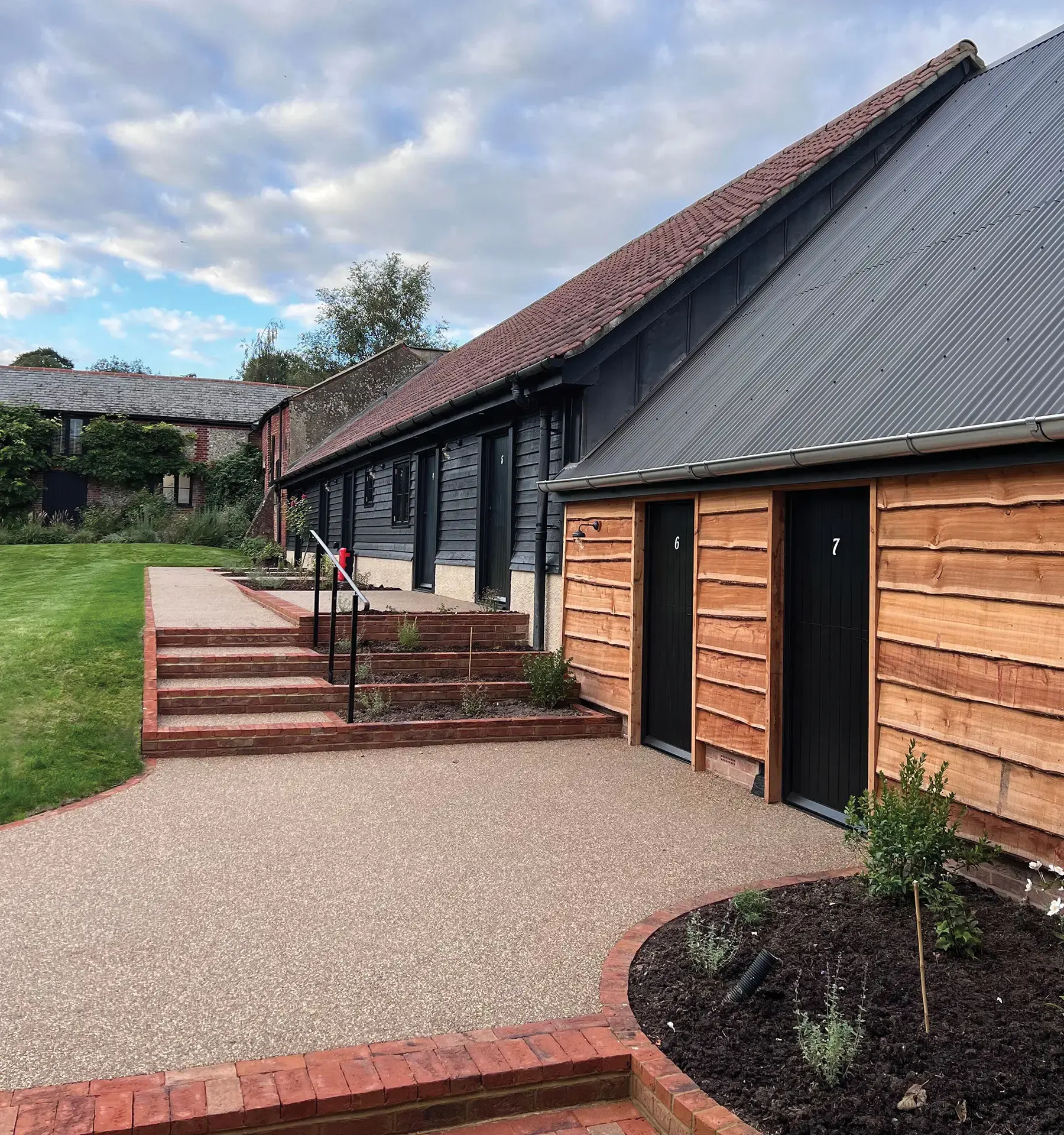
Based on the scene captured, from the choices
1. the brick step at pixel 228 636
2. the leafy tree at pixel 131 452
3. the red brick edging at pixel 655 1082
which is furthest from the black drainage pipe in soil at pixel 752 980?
the leafy tree at pixel 131 452

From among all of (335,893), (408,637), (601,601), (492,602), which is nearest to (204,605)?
(492,602)

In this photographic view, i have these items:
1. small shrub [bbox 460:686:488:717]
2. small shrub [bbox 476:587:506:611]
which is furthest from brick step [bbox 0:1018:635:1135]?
small shrub [bbox 476:587:506:611]

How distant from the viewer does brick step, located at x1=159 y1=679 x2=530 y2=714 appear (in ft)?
26.7

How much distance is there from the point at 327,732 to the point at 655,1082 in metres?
5.23

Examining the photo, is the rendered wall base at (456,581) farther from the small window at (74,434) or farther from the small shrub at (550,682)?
the small window at (74,434)

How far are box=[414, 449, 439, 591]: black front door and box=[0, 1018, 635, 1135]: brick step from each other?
11.7m

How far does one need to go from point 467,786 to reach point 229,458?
103ft

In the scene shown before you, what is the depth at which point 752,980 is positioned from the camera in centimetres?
354

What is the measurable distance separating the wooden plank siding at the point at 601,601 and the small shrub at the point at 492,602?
6.66 ft

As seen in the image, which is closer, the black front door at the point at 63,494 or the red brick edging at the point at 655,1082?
Answer: the red brick edging at the point at 655,1082

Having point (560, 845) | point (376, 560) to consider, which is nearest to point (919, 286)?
point (560, 845)

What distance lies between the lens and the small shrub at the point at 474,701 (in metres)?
8.59

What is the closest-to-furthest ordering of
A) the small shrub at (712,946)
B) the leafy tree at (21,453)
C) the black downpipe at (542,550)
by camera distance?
the small shrub at (712,946)
the black downpipe at (542,550)
the leafy tree at (21,453)

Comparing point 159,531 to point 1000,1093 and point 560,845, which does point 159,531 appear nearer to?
point 560,845
